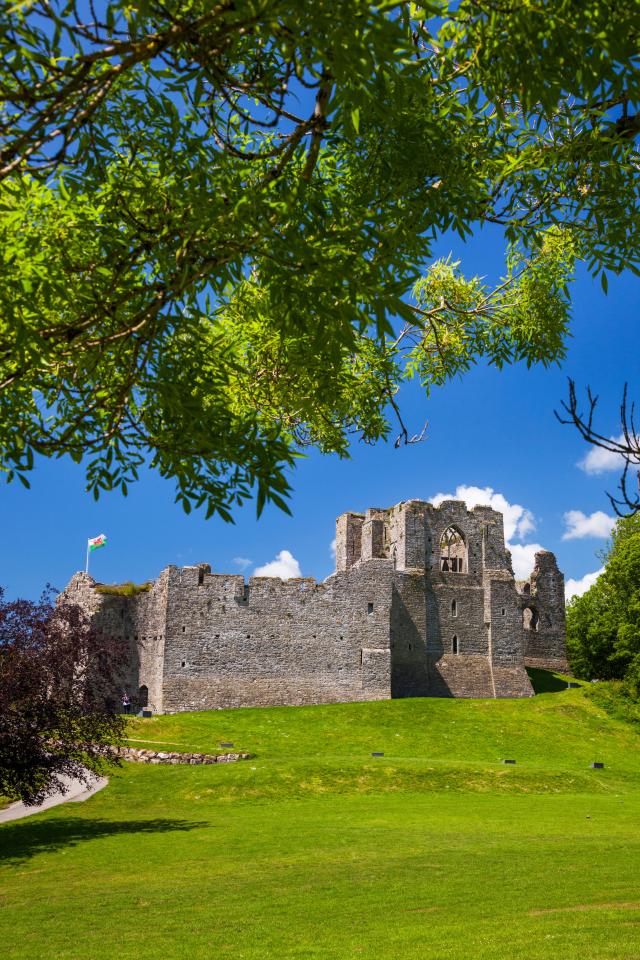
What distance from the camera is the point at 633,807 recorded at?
24.7 m

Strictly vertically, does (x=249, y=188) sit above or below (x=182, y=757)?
above

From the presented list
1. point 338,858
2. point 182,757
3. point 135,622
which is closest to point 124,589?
point 135,622

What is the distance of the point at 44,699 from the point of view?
19922 millimetres

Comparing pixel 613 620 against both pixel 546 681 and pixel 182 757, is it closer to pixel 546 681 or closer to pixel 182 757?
pixel 546 681

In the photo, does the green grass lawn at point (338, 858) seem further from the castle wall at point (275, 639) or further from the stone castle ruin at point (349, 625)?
the stone castle ruin at point (349, 625)

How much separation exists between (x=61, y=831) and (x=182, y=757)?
11.8 metres

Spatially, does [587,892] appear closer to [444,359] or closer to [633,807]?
[444,359]

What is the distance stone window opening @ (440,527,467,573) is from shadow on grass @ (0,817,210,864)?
33.8 meters

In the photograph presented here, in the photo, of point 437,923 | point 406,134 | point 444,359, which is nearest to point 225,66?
point 406,134

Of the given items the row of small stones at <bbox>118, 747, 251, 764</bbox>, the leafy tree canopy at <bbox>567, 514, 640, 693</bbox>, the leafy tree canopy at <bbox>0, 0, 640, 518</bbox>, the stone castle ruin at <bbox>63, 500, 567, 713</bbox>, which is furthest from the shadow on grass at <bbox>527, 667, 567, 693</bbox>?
the leafy tree canopy at <bbox>0, 0, 640, 518</bbox>

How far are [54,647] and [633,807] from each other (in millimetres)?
17160

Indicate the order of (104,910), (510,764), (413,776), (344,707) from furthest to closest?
(344,707), (510,764), (413,776), (104,910)

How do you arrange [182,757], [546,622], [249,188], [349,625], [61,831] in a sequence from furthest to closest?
[546,622] < [349,625] < [182,757] < [61,831] < [249,188]

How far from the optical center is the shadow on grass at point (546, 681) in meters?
52.2
